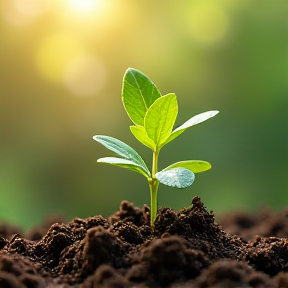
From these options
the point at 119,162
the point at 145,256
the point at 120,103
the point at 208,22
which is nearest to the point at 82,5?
the point at 120,103

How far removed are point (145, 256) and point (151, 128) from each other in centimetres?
27

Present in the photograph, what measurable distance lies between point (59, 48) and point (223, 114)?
0.83m

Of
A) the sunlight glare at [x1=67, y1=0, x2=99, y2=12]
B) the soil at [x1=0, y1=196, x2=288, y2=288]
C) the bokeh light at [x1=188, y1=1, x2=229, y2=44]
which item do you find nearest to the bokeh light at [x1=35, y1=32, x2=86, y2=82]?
the sunlight glare at [x1=67, y1=0, x2=99, y2=12]

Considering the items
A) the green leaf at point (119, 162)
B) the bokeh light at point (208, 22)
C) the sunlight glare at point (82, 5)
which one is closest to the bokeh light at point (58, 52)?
the sunlight glare at point (82, 5)

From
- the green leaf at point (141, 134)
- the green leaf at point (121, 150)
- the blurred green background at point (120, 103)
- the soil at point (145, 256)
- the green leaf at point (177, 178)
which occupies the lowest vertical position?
the soil at point (145, 256)

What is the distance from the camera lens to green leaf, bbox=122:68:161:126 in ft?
3.05

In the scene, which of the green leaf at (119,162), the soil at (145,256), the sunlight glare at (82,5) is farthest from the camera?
the sunlight glare at (82,5)

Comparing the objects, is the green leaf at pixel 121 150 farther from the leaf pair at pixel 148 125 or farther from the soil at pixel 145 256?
the soil at pixel 145 256

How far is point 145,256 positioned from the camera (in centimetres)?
72

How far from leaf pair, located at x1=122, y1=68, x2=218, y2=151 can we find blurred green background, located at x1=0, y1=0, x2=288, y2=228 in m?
1.17

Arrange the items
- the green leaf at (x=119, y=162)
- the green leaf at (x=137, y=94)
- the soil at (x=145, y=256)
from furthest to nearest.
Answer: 1. the green leaf at (x=137, y=94)
2. the green leaf at (x=119, y=162)
3. the soil at (x=145, y=256)

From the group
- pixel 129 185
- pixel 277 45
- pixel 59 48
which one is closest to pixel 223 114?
pixel 277 45

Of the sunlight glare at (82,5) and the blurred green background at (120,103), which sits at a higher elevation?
the sunlight glare at (82,5)

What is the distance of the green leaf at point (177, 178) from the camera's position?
2.52 ft
